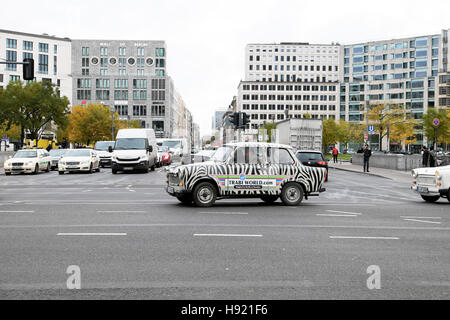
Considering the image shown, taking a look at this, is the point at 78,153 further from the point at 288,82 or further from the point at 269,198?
the point at 288,82

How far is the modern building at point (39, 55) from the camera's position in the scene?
107125 millimetres

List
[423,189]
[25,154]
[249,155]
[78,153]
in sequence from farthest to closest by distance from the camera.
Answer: [78,153] < [25,154] < [423,189] < [249,155]

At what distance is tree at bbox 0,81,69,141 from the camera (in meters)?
53.2

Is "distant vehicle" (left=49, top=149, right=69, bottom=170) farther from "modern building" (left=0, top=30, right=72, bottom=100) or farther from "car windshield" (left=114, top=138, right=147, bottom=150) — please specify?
"modern building" (left=0, top=30, right=72, bottom=100)

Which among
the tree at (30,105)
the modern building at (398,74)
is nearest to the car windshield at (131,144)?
the tree at (30,105)

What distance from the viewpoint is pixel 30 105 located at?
5466cm

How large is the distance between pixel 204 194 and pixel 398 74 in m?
125

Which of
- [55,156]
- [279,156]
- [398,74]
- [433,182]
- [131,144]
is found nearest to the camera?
[279,156]

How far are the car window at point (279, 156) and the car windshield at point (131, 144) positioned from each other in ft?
61.1

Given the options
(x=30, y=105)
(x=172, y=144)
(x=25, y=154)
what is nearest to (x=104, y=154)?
(x=25, y=154)

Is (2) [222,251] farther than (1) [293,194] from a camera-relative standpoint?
No

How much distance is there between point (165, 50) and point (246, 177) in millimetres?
121242

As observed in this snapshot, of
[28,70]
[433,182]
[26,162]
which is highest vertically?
[28,70]
